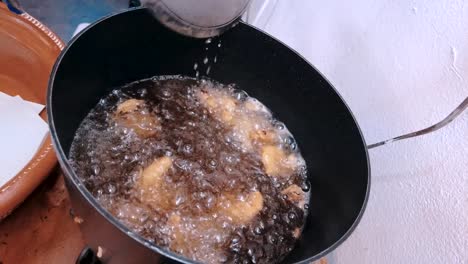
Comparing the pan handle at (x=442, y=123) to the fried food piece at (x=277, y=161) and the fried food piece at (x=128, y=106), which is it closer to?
the fried food piece at (x=277, y=161)

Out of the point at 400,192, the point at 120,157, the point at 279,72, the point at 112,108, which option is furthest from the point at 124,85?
the point at 400,192

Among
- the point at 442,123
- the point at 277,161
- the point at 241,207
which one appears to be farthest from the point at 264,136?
the point at 442,123

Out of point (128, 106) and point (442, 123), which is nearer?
point (442, 123)

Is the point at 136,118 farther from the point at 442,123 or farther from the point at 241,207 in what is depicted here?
the point at 442,123

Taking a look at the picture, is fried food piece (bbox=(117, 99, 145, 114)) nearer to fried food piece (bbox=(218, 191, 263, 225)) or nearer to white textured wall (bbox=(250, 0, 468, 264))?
fried food piece (bbox=(218, 191, 263, 225))

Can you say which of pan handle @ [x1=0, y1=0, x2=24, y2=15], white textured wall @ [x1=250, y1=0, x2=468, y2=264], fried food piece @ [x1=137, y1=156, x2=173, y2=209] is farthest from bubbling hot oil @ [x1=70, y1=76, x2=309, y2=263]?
pan handle @ [x1=0, y1=0, x2=24, y2=15]
